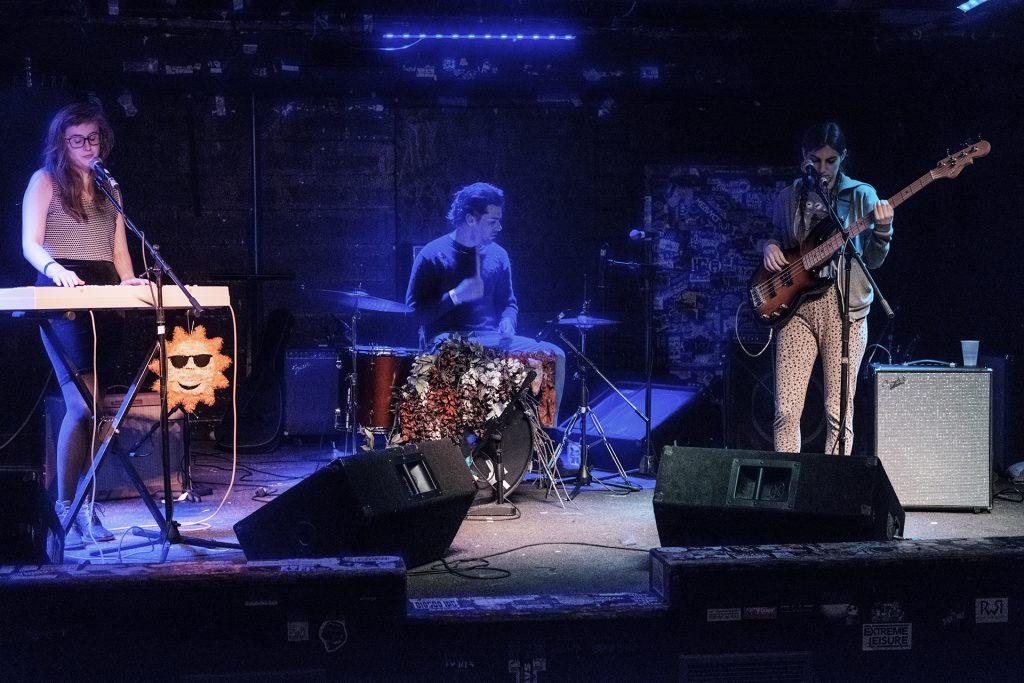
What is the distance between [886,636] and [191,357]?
3.97 m

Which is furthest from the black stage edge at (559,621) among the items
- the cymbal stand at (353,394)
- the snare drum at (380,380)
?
the cymbal stand at (353,394)

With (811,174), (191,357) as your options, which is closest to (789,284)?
(811,174)

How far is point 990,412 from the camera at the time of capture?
5.32 metres

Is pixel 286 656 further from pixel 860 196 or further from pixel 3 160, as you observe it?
pixel 3 160

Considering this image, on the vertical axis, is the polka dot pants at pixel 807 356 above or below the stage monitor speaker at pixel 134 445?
above

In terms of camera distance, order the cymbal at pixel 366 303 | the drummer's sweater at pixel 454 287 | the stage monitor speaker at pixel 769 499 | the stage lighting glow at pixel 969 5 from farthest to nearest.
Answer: the stage lighting glow at pixel 969 5 < the drummer's sweater at pixel 454 287 < the cymbal at pixel 366 303 < the stage monitor speaker at pixel 769 499

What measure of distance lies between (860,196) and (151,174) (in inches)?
237

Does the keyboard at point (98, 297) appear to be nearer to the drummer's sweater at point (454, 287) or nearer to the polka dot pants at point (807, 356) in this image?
the drummer's sweater at point (454, 287)

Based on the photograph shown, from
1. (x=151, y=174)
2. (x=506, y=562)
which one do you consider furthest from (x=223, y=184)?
(x=506, y=562)

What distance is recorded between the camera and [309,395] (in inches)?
310

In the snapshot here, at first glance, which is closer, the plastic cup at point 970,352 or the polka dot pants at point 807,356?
the polka dot pants at point 807,356

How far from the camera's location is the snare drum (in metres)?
5.93

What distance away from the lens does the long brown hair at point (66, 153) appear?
169 inches

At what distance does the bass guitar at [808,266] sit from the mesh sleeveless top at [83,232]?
311 centimetres
